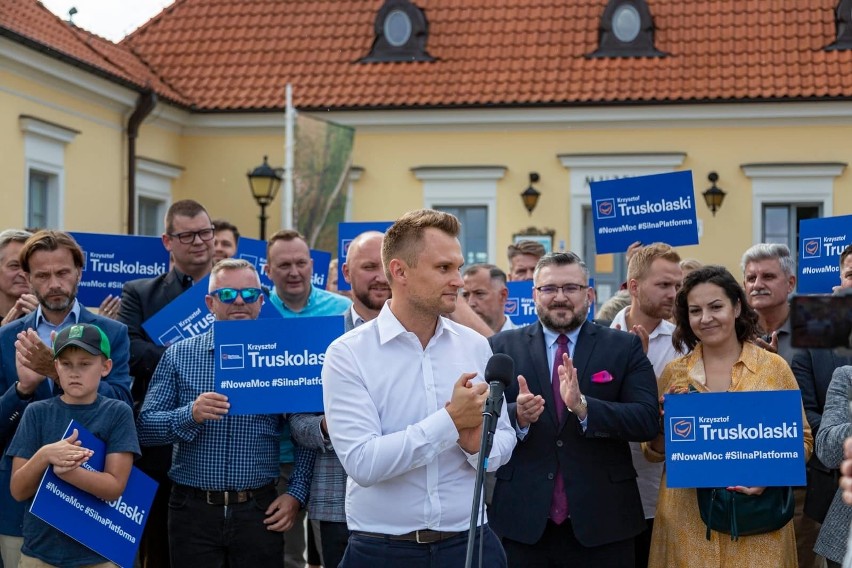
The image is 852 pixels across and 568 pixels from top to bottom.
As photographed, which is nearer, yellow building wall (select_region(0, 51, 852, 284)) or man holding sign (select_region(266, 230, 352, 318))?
man holding sign (select_region(266, 230, 352, 318))

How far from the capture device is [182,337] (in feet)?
24.0

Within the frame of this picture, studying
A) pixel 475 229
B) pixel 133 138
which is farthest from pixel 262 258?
pixel 475 229

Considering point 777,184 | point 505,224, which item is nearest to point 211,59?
point 505,224

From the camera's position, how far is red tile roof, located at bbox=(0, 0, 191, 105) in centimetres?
1888

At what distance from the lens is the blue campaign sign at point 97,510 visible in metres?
5.93

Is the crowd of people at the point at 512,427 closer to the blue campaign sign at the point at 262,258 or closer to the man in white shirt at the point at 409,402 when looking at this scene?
the man in white shirt at the point at 409,402

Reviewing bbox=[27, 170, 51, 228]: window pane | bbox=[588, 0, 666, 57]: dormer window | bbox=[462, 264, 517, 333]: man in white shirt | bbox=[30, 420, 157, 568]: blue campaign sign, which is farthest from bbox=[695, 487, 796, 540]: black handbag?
bbox=[588, 0, 666, 57]: dormer window

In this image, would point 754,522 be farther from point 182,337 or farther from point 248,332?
point 182,337

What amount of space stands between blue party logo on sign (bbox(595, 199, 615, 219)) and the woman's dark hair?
2.82m

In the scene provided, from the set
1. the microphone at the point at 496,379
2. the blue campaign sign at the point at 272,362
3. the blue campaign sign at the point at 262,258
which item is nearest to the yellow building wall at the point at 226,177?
the blue campaign sign at the point at 262,258

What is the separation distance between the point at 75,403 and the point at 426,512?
228 cm

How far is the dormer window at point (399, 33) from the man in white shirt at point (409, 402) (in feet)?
67.7

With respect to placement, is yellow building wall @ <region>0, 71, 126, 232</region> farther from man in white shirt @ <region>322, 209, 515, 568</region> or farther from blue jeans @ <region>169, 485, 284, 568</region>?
man in white shirt @ <region>322, 209, 515, 568</region>

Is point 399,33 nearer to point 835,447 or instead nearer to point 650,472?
point 650,472
